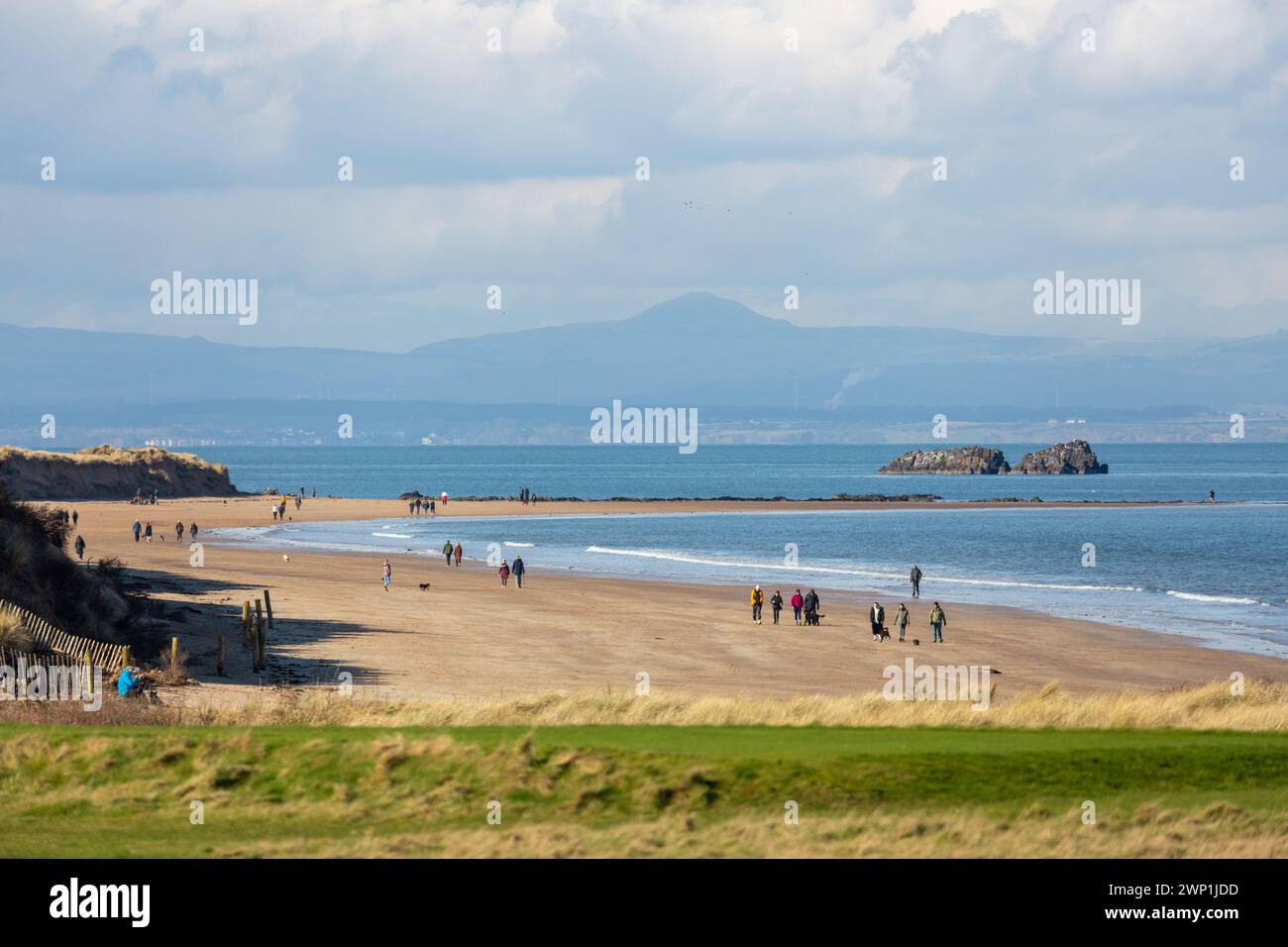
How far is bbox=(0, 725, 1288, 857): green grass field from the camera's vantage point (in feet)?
45.6

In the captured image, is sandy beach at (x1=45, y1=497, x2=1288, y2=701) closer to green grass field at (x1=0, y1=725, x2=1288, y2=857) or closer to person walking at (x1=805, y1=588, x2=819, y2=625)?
person walking at (x1=805, y1=588, x2=819, y2=625)

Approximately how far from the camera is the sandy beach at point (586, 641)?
33344mm

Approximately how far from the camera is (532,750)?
16500 mm

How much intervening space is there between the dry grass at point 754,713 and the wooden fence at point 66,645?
16.6ft

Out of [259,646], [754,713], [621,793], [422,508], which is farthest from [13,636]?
[422,508]

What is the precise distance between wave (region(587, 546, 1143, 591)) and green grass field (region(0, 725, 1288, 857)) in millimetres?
43242

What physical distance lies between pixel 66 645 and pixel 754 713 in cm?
1434

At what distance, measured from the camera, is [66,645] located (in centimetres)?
2873

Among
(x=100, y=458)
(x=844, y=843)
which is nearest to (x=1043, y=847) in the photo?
(x=844, y=843)

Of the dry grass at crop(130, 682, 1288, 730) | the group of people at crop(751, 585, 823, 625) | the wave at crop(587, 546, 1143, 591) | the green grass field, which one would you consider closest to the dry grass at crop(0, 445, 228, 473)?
the wave at crop(587, 546, 1143, 591)

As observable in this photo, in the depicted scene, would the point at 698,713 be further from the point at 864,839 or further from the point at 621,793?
the point at 864,839

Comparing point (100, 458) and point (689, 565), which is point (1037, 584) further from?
point (100, 458)

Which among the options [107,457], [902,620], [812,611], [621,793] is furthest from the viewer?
[107,457]
